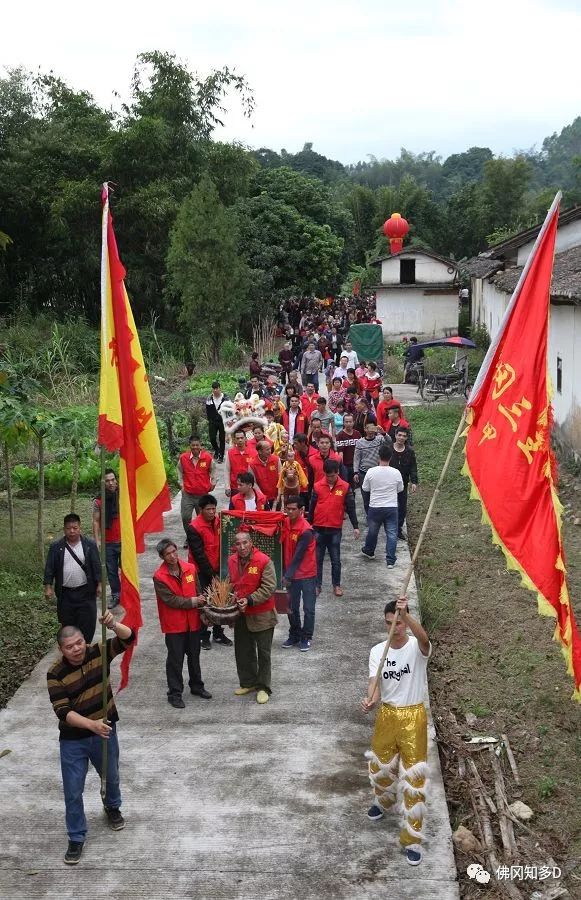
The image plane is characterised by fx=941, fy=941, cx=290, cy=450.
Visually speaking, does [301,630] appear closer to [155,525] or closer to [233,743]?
[233,743]

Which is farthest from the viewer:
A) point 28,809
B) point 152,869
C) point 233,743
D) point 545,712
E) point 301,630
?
point 301,630

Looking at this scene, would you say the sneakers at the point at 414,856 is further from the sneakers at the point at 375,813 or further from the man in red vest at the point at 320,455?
the man in red vest at the point at 320,455

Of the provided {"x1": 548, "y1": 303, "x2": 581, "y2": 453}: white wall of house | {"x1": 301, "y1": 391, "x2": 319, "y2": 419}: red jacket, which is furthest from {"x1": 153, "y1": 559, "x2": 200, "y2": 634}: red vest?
{"x1": 548, "y1": 303, "x2": 581, "y2": 453}: white wall of house

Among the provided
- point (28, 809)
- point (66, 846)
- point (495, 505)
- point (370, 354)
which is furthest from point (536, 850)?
point (370, 354)

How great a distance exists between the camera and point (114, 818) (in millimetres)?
6281

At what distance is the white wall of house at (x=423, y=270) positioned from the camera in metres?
38.9

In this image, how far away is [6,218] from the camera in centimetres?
3128

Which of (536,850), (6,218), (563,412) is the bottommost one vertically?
(536,850)

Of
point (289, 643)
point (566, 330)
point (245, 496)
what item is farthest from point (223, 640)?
point (566, 330)

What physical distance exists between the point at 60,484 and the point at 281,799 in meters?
10.6

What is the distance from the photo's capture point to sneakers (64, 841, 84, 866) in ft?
19.4

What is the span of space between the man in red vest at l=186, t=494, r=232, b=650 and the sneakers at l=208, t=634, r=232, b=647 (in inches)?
17.1

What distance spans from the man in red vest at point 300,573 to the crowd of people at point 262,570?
13 mm

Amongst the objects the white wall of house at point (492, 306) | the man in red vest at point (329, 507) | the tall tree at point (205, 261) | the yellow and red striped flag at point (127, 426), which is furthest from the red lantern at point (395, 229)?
the yellow and red striped flag at point (127, 426)
